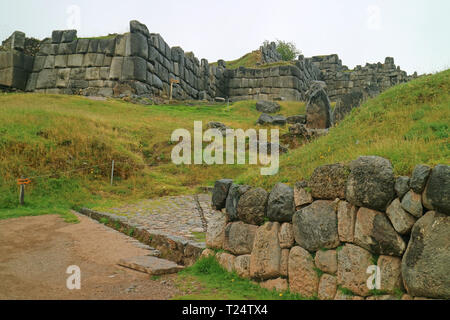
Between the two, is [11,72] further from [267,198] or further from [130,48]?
[267,198]

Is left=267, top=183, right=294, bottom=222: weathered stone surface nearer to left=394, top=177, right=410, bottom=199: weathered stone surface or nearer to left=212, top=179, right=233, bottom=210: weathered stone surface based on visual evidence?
left=212, top=179, right=233, bottom=210: weathered stone surface

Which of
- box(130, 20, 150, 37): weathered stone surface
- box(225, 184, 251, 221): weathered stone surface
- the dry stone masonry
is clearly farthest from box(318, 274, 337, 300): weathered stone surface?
box(130, 20, 150, 37): weathered stone surface

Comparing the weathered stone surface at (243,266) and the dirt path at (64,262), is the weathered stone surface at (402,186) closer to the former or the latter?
the weathered stone surface at (243,266)

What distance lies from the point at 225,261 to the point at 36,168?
9.22m

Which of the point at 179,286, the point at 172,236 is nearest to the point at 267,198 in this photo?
the point at 179,286

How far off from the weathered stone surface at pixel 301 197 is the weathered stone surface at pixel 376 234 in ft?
2.49

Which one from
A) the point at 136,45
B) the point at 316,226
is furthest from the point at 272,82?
the point at 316,226

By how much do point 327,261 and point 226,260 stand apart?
1895mm

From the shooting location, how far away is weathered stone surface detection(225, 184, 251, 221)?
577 cm

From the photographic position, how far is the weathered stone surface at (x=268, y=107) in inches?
1127

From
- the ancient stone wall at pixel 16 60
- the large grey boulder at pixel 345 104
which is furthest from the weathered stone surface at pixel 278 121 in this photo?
the ancient stone wall at pixel 16 60

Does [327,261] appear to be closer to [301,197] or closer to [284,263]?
[284,263]

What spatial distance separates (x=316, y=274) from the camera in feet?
14.6

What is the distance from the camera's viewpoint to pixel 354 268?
4059 millimetres
